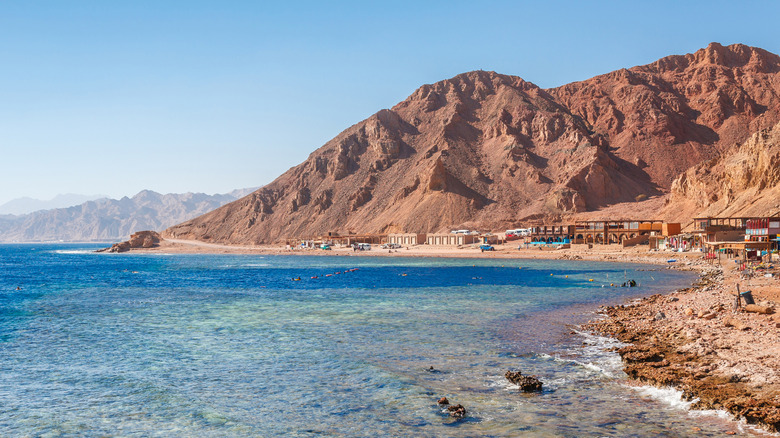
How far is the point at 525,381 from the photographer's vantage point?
16.4m

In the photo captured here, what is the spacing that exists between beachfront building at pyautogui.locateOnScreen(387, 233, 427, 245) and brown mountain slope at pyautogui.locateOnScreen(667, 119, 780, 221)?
50.2 m

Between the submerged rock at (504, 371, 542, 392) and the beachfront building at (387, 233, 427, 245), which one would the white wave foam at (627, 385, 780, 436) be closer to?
the submerged rock at (504, 371, 542, 392)

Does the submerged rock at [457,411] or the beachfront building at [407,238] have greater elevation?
the beachfront building at [407,238]

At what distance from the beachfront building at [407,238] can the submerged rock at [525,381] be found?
111146 millimetres

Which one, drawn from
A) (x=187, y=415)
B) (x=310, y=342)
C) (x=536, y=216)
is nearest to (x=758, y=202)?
(x=536, y=216)

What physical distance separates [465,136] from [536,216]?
50.0 meters

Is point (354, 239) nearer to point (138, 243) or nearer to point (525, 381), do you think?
point (138, 243)

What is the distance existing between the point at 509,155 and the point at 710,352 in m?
147

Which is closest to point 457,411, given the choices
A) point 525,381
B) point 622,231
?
point 525,381

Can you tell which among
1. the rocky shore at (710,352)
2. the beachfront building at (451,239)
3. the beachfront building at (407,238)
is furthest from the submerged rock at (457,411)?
the beachfront building at (407,238)

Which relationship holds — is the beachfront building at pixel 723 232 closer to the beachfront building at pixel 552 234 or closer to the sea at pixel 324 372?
the beachfront building at pixel 552 234

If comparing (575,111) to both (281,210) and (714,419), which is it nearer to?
(281,210)

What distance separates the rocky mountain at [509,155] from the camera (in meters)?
144

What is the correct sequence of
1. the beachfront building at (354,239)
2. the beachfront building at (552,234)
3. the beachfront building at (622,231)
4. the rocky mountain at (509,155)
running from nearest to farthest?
1. the beachfront building at (622,231)
2. the beachfront building at (552,234)
3. the beachfront building at (354,239)
4. the rocky mountain at (509,155)
